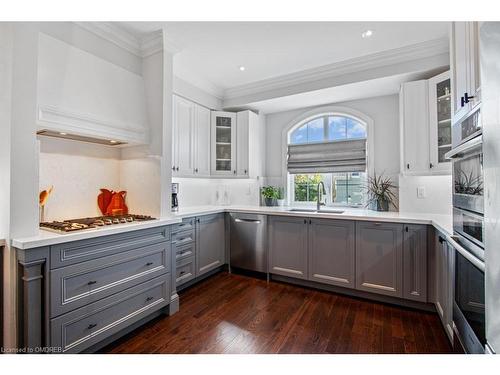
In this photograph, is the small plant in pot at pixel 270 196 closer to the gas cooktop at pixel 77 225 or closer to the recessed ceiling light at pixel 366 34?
the gas cooktop at pixel 77 225

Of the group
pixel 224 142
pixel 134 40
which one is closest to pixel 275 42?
pixel 134 40

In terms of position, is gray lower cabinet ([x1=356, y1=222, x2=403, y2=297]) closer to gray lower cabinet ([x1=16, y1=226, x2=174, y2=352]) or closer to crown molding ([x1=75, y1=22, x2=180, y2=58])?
gray lower cabinet ([x1=16, y1=226, x2=174, y2=352])

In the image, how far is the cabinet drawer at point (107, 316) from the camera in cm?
152

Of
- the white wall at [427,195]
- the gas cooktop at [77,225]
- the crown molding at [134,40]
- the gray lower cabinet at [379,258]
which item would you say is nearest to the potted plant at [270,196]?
the gray lower cabinet at [379,258]

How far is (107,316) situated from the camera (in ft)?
5.75

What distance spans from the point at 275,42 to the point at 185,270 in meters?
2.59

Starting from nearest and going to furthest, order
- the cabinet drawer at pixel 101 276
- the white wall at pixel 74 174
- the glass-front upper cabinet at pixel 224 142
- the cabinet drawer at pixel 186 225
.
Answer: the cabinet drawer at pixel 101 276 → the white wall at pixel 74 174 → the cabinet drawer at pixel 186 225 → the glass-front upper cabinet at pixel 224 142

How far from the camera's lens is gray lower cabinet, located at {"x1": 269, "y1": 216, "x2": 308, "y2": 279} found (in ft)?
9.40

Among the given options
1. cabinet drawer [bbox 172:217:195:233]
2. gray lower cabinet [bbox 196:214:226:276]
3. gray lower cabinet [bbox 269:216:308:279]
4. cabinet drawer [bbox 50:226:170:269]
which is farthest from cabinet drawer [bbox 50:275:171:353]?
gray lower cabinet [bbox 269:216:308:279]

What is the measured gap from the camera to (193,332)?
2.00 metres

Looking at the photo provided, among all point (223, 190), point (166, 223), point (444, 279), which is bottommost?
point (444, 279)

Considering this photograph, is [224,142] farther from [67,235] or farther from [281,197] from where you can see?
[67,235]

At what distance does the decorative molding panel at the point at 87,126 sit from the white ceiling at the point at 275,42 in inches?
36.3
